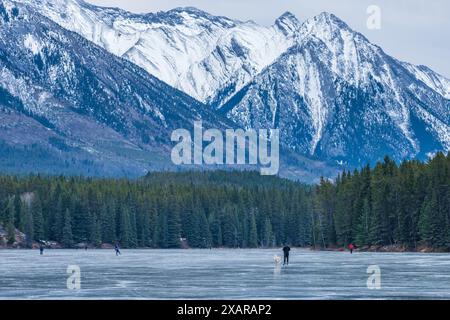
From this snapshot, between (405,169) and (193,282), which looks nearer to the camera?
(193,282)

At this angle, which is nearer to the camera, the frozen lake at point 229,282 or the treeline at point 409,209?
the frozen lake at point 229,282

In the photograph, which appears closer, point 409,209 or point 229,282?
point 229,282

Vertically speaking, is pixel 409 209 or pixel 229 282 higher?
pixel 409 209

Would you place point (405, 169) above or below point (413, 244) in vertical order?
above

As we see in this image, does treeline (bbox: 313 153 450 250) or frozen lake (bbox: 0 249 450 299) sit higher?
treeline (bbox: 313 153 450 250)

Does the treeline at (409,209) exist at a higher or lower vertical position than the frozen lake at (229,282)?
higher

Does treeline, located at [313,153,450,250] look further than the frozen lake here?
Yes
